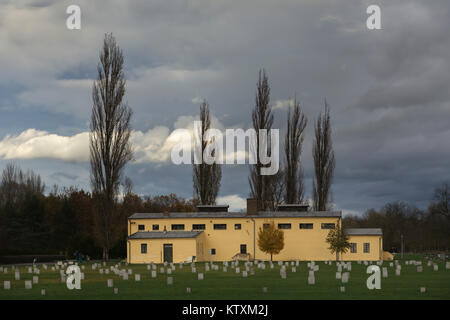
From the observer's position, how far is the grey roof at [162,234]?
61.8 metres

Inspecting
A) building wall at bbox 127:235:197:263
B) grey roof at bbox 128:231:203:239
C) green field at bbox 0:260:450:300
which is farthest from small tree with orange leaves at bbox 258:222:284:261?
green field at bbox 0:260:450:300

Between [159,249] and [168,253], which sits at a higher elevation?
[159,249]

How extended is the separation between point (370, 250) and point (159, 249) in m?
22.4

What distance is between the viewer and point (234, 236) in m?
64.6

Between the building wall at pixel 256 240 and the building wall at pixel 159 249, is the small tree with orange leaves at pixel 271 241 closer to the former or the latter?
the building wall at pixel 256 240

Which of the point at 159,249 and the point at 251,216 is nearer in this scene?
the point at 159,249

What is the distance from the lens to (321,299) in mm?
22234

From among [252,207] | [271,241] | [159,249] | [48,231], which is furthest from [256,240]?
[48,231]

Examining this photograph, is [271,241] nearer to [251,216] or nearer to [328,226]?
[251,216]

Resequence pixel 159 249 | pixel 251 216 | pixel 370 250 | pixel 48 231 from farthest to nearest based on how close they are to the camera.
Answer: pixel 48 231 < pixel 251 216 < pixel 370 250 < pixel 159 249

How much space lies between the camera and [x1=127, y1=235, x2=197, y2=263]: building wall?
200 ft

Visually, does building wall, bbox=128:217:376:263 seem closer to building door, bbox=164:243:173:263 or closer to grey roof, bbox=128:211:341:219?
grey roof, bbox=128:211:341:219
